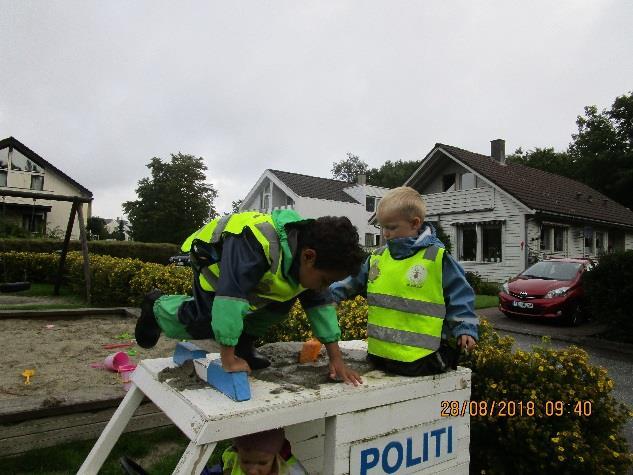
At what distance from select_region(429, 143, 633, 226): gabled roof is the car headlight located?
930 centimetres

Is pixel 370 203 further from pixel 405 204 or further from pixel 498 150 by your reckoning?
pixel 405 204

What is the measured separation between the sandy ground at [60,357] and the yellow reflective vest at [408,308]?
7.00 ft

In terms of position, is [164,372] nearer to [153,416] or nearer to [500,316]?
[153,416]

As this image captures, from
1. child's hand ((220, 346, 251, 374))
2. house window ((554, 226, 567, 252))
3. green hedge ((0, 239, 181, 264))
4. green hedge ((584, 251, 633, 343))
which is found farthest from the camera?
house window ((554, 226, 567, 252))

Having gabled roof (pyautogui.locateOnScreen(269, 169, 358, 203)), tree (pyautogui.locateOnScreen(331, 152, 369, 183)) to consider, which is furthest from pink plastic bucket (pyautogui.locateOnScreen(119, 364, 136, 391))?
tree (pyautogui.locateOnScreen(331, 152, 369, 183))

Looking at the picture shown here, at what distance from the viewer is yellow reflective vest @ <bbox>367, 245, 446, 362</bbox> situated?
219cm

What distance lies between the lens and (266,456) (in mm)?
1899

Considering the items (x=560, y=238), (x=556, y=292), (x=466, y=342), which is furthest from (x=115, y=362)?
(x=560, y=238)

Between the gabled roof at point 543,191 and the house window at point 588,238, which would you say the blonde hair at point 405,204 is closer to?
the gabled roof at point 543,191

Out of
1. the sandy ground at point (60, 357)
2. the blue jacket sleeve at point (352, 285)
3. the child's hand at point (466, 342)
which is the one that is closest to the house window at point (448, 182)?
Answer: the sandy ground at point (60, 357)

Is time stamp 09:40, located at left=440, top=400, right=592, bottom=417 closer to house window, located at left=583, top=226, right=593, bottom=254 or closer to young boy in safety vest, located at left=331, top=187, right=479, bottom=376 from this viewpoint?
young boy in safety vest, located at left=331, top=187, right=479, bottom=376

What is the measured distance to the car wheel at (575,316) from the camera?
10.2m

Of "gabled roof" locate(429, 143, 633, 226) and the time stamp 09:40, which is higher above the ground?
"gabled roof" locate(429, 143, 633, 226)

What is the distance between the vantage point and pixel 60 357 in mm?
5012
